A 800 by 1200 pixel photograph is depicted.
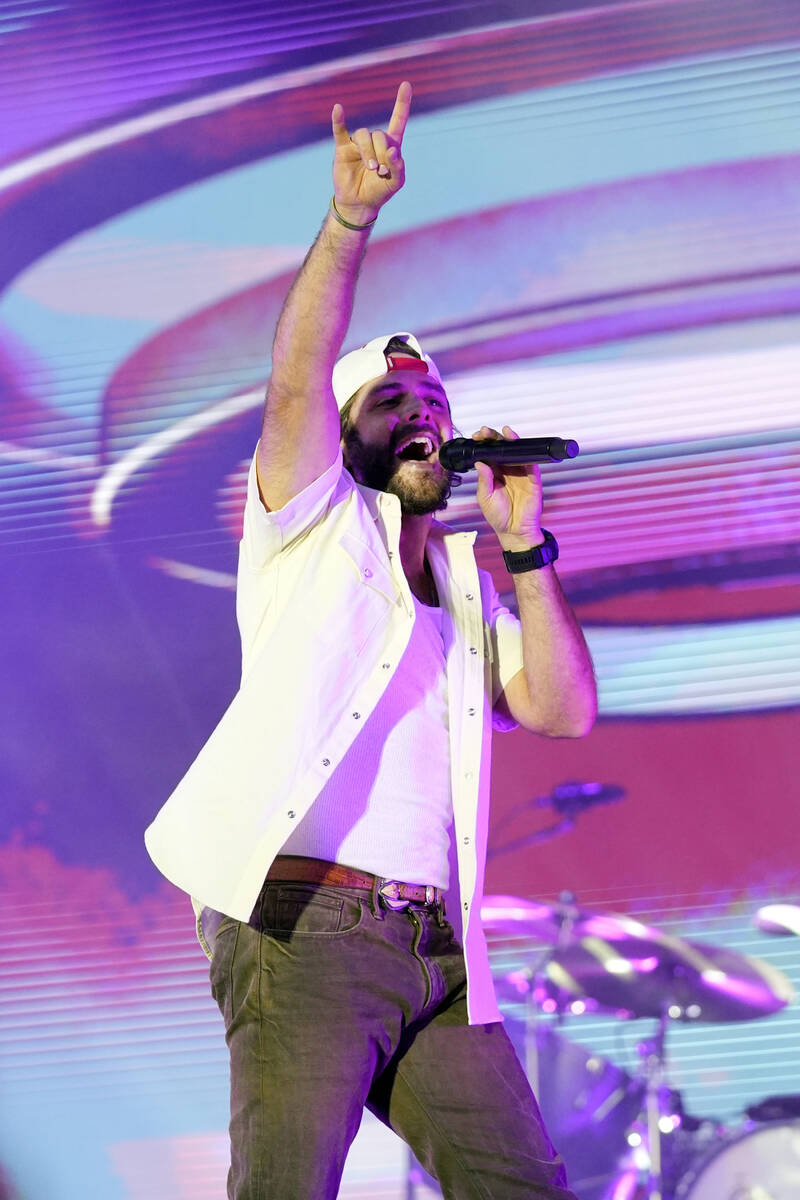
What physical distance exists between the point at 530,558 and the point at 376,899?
1.91 ft

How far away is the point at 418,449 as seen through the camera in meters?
2.15

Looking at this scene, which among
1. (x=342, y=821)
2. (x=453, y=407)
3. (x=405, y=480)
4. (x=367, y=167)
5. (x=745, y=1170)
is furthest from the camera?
(x=453, y=407)

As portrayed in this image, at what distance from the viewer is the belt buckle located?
1751 mm

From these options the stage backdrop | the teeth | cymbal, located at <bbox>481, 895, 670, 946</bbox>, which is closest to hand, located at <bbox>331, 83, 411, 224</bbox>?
the teeth

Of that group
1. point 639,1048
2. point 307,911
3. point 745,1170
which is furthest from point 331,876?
point 745,1170

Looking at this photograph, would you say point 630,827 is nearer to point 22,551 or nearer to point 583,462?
point 583,462

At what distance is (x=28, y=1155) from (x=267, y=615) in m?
1.84

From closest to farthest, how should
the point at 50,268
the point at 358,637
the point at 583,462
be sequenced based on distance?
the point at 358,637 < the point at 583,462 < the point at 50,268

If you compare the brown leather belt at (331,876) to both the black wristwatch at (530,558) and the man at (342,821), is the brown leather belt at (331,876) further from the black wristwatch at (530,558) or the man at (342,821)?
the black wristwatch at (530,558)

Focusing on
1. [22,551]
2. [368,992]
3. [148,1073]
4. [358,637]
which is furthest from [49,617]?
[368,992]

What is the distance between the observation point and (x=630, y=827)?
9.67ft

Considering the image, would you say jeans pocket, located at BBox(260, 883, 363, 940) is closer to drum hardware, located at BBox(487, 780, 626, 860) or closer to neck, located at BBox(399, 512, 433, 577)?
neck, located at BBox(399, 512, 433, 577)

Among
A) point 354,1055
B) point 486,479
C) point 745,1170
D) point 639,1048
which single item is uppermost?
point 486,479

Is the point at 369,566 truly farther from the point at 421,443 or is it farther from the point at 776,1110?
the point at 776,1110
